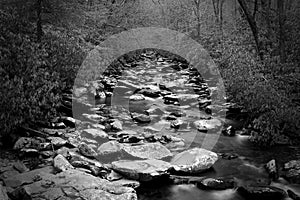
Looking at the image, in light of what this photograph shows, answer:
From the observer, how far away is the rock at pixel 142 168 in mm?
6614

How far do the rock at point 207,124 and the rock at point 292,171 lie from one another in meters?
3.06

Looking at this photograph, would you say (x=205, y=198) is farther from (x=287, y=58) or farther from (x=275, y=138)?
(x=287, y=58)

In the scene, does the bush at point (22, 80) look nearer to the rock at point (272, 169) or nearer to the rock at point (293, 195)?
the rock at point (272, 169)

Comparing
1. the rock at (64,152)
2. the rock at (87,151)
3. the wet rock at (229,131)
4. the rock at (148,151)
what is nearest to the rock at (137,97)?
the wet rock at (229,131)

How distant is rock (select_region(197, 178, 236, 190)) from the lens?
6.64 m

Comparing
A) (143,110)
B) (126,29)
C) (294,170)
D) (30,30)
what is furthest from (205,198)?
(126,29)

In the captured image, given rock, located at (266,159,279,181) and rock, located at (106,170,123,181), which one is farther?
rock, located at (266,159,279,181)

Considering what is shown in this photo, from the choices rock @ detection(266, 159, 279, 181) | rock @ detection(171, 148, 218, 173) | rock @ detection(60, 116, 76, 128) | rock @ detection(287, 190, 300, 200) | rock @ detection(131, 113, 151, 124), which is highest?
rock @ detection(60, 116, 76, 128)

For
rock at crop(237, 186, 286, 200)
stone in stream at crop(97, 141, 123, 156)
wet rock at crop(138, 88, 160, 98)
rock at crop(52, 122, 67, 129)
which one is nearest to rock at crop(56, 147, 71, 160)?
stone in stream at crop(97, 141, 123, 156)

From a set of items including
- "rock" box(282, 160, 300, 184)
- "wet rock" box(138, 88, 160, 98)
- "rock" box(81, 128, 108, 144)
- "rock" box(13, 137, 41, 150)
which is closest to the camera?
"rock" box(282, 160, 300, 184)

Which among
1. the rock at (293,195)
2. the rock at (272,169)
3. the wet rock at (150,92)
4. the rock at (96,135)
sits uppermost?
A: the wet rock at (150,92)

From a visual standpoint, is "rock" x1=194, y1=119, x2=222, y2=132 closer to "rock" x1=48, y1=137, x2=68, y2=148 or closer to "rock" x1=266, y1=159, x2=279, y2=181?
"rock" x1=266, y1=159, x2=279, y2=181

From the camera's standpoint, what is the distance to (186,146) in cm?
887

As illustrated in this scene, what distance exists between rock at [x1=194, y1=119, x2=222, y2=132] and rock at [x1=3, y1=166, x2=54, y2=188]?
5.32 metres
